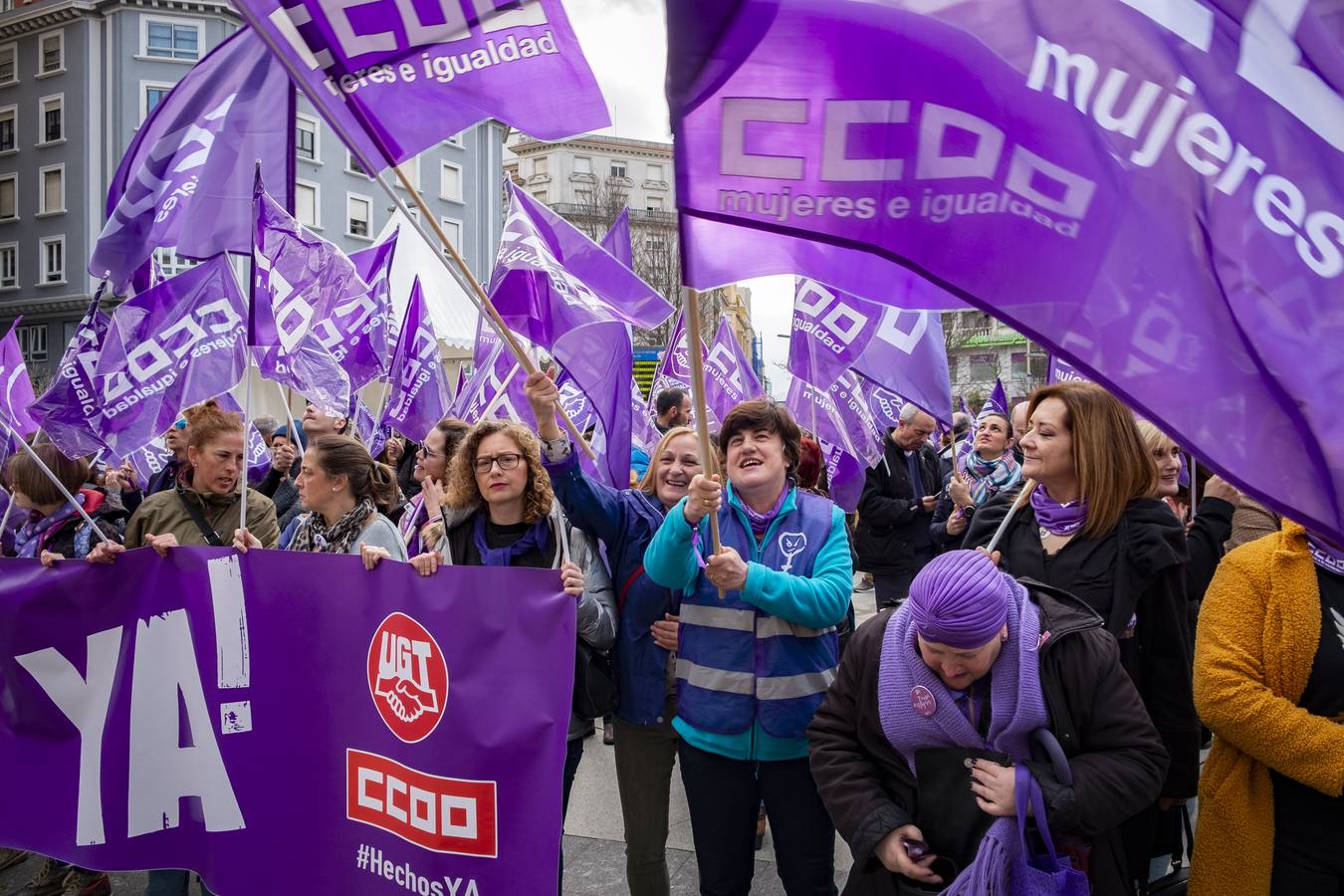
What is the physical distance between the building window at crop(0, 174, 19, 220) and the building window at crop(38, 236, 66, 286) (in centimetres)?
225

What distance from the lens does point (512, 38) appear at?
2.90 meters

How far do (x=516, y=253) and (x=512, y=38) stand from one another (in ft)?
5.68

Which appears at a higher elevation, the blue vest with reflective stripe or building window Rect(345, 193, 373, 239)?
building window Rect(345, 193, 373, 239)

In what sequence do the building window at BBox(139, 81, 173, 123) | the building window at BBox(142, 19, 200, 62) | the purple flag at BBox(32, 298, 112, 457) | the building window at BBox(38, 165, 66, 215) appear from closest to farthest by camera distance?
the purple flag at BBox(32, 298, 112, 457)
the building window at BBox(142, 19, 200, 62)
the building window at BBox(139, 81, 173, 123)
the building window at BBox(38, 165, 66, 215)

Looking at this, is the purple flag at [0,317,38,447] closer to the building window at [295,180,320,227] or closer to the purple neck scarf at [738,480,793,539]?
the purple neck scarf at [738,480,793,539]

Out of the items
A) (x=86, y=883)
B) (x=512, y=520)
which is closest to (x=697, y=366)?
(x=512, y=520)

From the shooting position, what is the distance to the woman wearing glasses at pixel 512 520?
11.8 ft

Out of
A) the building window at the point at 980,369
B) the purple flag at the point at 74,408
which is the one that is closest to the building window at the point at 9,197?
the purple flag at the point at 74,408

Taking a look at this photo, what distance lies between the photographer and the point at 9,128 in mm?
42625

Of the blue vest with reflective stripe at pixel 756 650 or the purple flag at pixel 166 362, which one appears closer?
the blue vest with reflective stripe at pixel 756 650

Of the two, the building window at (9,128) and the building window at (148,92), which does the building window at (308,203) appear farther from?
the building window at (9,128)

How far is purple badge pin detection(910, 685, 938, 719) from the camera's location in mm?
2457

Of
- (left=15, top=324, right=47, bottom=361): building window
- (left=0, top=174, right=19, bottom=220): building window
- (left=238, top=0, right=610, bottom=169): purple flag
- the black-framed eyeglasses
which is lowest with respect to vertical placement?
the black-framed eyeglasses

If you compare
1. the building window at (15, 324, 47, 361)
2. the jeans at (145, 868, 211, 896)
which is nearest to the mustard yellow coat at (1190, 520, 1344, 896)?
the jeans at (145, 868, 211, 896)
